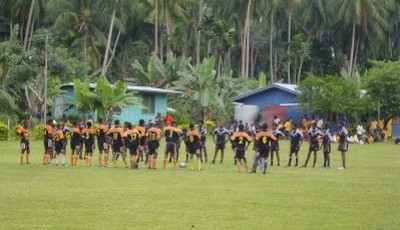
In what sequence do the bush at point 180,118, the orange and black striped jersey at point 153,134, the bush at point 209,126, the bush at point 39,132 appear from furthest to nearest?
the bush at point 180,118 < the bush at point 209,126 < the bush at point 39,132 < the orange and black striped jersey at point 153,134

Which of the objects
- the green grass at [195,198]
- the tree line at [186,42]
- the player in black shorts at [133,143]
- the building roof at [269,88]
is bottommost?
the green grass at [195,198]

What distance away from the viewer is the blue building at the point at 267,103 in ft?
188

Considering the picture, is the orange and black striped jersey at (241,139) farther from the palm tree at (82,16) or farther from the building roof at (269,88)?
the palm tree at (82,16)

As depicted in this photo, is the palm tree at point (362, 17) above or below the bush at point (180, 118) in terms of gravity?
above

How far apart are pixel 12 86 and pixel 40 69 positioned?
1.81 m

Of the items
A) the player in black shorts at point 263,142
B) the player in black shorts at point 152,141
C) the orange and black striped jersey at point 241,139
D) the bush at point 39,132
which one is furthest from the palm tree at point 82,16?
the player in black shorts at point 263,142

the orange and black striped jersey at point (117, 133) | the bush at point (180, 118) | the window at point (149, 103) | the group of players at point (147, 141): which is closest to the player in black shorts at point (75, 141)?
the group of players at point (147, 141)

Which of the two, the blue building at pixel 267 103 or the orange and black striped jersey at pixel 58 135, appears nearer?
the orange and black striped jersey at pixel 58 135

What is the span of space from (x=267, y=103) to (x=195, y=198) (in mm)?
41472

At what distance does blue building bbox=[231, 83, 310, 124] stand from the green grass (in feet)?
95.3

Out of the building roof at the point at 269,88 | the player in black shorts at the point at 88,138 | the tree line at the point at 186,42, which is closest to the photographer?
the player in black shorts at the point at 88,138

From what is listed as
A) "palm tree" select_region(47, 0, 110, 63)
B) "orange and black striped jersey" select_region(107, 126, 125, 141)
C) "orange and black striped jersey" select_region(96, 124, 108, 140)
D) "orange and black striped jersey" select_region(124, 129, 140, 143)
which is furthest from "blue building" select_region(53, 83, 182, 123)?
"orange and black striped jersey" select_region(124, 129, 140, 143)

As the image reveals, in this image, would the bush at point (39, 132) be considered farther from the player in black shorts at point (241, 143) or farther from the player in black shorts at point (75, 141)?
the player in black shorts at point (241, 143)

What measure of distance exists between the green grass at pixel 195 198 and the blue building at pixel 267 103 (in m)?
29.1
